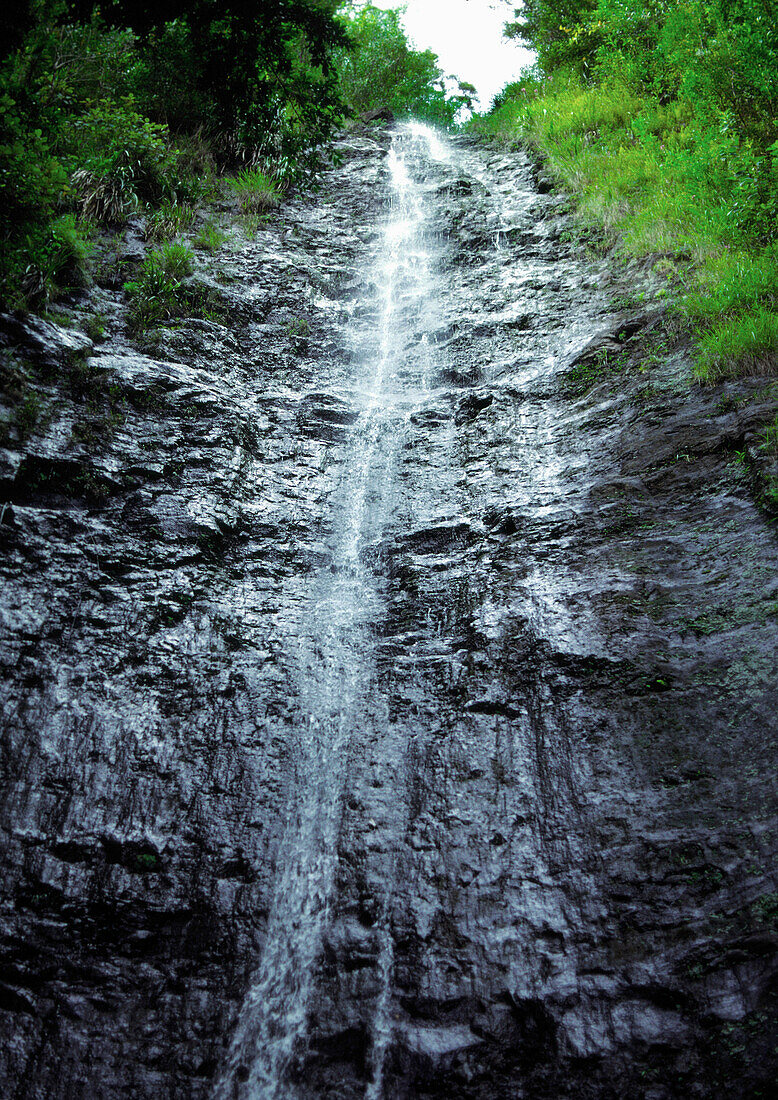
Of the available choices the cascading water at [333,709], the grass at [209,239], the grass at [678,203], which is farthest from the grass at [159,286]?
the grass at [678,203]

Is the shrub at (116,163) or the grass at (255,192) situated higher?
the grass at (255,192)

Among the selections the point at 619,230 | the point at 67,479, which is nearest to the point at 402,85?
the point at 619,230

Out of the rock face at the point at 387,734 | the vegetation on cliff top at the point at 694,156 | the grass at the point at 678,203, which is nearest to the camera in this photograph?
the rock face at the point at 387,734

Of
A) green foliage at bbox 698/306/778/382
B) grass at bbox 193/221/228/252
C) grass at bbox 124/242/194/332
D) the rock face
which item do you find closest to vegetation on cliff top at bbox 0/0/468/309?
grass at bbox 193/221/228/252

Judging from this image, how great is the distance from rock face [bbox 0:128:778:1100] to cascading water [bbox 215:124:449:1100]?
2 cm

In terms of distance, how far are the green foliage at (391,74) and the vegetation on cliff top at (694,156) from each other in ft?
23.7

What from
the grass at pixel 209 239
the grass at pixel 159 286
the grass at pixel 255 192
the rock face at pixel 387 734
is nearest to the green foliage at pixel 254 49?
the grass at pixel 255 192

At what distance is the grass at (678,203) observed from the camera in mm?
4879

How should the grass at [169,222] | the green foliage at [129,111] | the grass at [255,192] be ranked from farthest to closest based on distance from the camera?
1. the grass at [255,192]
2. the grass at [169,222]
3. the green foliage at [129,111]

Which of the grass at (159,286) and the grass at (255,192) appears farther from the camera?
the grass at (255,192)

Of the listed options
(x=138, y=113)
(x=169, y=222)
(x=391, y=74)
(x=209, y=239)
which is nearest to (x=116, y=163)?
(x=169, y=222)

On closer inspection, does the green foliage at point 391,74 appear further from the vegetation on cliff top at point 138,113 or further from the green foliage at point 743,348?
the green foliage at point 743,348

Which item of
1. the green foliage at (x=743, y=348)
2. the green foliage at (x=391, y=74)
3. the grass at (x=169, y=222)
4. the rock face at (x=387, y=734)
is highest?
the green foliage at (x=391, y=74)

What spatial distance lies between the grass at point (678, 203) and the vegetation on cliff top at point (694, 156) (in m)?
0.01
